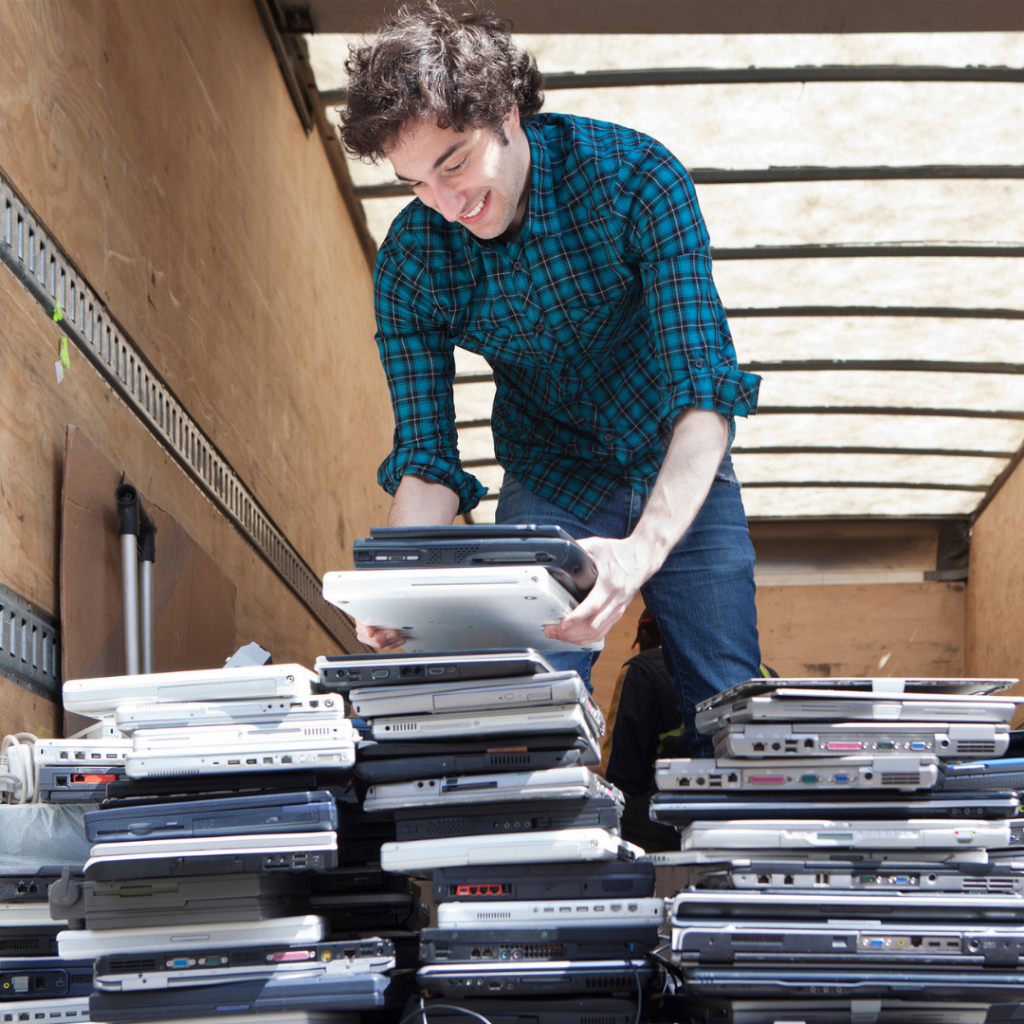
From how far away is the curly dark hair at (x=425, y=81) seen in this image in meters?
2.09

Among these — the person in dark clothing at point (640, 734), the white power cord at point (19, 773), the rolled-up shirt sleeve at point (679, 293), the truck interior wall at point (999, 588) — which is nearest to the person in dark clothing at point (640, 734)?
the person in dark clothing at point (640, 734)

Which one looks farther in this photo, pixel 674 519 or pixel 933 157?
pixel 933 157

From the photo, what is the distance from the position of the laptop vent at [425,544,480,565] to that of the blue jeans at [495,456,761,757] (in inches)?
26.9

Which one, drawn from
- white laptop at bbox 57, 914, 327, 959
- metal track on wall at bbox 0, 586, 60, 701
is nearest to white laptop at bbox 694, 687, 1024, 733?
white laptop at bbox 57, 914, 327, 959

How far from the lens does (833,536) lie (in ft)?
31.9

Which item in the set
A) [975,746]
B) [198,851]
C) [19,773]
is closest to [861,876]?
[975,746]

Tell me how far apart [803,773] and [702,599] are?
63cm

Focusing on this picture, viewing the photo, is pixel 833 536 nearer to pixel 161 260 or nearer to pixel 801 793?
pixel 161 260

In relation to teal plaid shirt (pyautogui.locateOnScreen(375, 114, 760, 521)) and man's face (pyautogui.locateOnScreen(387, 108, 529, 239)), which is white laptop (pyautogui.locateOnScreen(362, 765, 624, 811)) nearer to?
teal plaid shirt (pyautogui.locateOnScreen(375, 114, 760, 521))

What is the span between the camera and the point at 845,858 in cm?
187

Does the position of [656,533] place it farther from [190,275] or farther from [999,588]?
[999,588]

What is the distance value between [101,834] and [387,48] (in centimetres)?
146

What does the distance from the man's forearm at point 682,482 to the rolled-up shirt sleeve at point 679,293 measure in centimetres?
4

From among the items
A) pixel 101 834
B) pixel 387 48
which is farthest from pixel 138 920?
pixel 387 48
